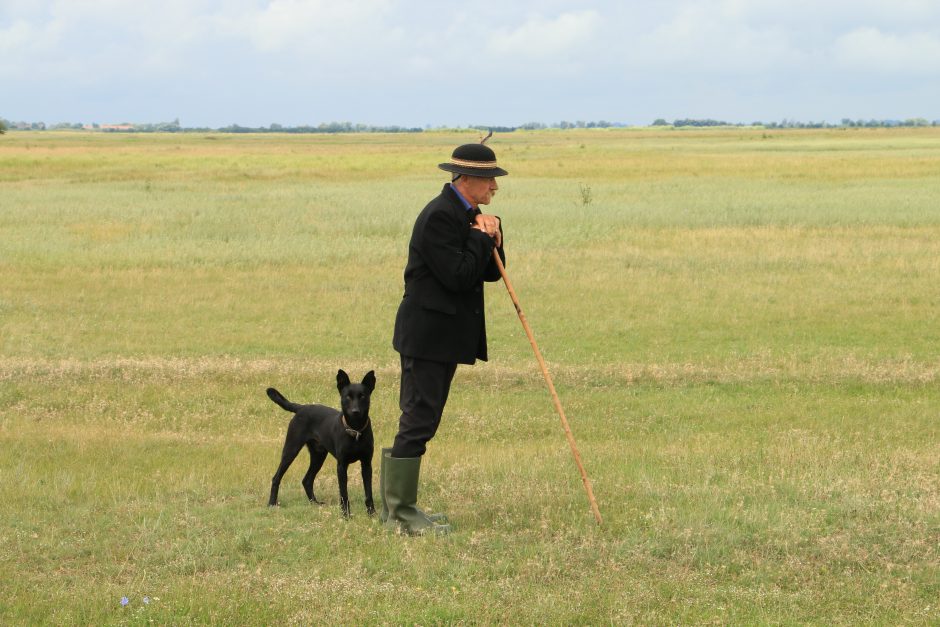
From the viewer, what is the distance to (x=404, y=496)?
7.36 m

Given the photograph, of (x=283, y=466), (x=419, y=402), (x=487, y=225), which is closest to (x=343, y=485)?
(x=283, y=466)

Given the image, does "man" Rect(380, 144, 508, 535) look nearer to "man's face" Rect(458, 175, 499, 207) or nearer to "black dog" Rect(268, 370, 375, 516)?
"man's face" Rect(458, 175, 499, 207)

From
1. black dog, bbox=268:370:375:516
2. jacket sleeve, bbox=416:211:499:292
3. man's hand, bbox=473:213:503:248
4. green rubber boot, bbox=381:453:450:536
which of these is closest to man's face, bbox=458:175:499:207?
man's hand, bbox=473:213:503:248

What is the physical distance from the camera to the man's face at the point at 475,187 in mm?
7367

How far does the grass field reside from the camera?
607 cm

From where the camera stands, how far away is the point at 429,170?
6569cm

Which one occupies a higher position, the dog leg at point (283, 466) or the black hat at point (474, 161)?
the black hat at point (474, 161)

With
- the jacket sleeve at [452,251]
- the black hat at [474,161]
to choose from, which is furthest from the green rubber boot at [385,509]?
the black hat at [474,161]

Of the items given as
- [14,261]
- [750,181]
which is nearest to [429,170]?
[750,181]

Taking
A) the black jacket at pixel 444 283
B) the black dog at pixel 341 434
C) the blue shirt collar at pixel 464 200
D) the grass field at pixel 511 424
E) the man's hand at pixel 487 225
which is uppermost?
the blue shirt collar at pixel 464 200

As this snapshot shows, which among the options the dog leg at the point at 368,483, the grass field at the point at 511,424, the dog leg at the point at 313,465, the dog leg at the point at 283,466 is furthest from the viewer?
the dog leg at the point at 313,465

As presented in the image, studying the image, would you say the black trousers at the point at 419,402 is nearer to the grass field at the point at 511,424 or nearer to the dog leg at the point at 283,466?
the grass field at the point at 511,424

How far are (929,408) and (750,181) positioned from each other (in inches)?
1616

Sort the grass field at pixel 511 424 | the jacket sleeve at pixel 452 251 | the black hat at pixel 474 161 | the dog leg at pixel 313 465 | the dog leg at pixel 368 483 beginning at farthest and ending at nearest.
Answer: the dog leg at pixel 313 465 < the dog leg at pixel 368 483 < the black hat at pixel 474 161 < the jacket sleeve at pixel 452 251 < the grass field at pixel 511 424
